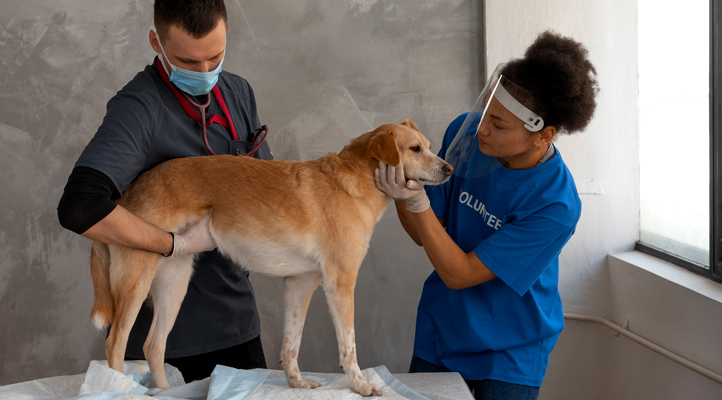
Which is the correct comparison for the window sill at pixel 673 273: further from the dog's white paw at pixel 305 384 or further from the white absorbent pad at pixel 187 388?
the dog's white paw at pixel 305 384

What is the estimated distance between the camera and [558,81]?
71.1 inches

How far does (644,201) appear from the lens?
11.0 ft

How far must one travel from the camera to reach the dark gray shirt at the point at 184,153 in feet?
5.42

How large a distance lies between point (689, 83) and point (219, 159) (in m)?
2.67

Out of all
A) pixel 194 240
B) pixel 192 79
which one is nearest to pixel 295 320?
pixel 194 240

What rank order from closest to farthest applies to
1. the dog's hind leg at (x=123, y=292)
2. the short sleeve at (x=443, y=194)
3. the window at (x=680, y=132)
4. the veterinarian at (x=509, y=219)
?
the dog's hind leg at (x=123, y=292) < the veterinarian at (x=509, y=219) < the short sleeve at (x=443, y=194) < the window at (x=680, y=132)

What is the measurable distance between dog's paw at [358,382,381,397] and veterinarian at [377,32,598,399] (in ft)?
1.40

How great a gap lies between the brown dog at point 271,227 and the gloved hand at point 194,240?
27 mm

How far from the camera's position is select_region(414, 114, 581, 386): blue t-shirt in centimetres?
187

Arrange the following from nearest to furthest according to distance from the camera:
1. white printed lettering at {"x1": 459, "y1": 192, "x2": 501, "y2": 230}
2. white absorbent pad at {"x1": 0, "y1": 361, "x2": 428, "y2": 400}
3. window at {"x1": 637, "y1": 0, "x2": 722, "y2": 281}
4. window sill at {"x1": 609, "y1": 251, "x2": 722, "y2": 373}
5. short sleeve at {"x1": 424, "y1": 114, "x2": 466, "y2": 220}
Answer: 1. white absorbent pad at {"x1": 0, "y1": 361, "x2": 428, "y2": 400}
2. white printed lettering at {"x1": 459, "y1": 192, "x2": 501, "y2": 230}
3. short sleeve at {"x1": 424, "y1": 114, "x2": 466, "y2": 220}
4. window sill at {"x1": 609, "y1": 251, "x2": 722, "y2": 373}
5. window at {"x1": 637, "y1": 0, "x2": 722, "y2": 281}

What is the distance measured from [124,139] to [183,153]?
0.28 metres

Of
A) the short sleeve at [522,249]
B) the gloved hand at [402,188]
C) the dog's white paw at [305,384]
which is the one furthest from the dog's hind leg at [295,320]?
the short sleeve at [522,249]

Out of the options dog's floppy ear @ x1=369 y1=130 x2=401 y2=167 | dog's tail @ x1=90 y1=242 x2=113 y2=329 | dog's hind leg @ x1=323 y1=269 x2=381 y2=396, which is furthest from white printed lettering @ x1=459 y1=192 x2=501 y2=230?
dog's tail @ x1=90 y1=242 x2=113 y2=329

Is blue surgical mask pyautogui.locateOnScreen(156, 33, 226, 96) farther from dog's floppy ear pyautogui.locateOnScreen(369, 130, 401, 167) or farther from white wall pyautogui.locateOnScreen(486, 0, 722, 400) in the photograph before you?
white wall pyautogui.locateOnScreen(486, 0, 722, 400)
